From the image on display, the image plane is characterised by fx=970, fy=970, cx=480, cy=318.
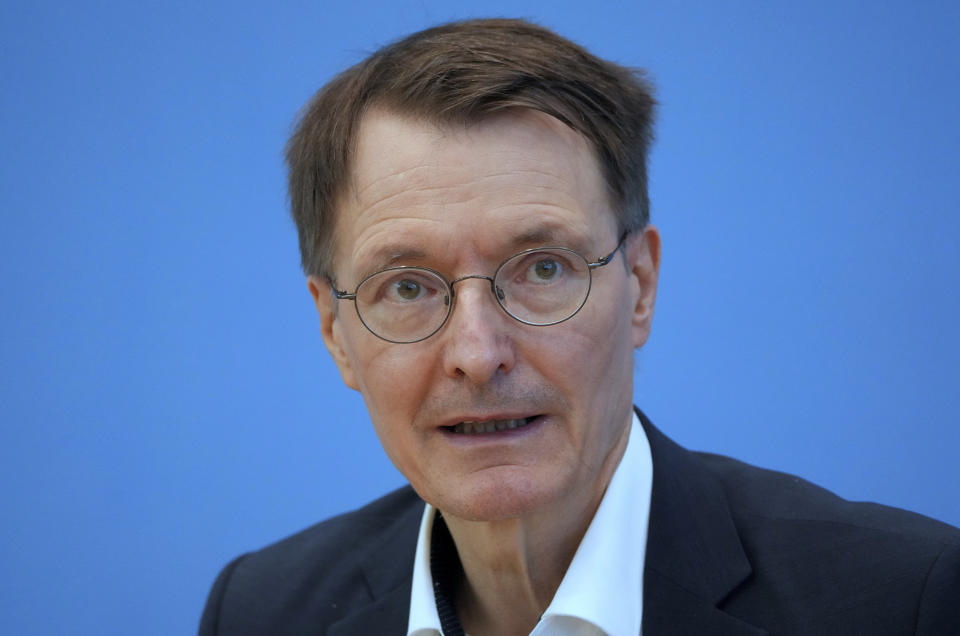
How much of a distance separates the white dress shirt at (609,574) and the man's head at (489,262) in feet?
0.19

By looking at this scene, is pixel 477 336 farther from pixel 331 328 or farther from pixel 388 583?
pixel 388 583

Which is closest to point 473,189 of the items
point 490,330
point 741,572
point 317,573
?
point 490,330

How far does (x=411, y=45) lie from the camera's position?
6.47 feet

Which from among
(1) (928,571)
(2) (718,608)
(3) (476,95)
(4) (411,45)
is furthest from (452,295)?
(1) (928,571)

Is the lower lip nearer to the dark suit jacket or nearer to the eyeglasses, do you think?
the eyeglasses

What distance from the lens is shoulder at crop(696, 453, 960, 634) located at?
66.8 inches

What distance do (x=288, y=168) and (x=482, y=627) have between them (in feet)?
3.62

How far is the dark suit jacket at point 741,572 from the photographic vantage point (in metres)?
1.72

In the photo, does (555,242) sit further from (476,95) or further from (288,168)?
(288,168)

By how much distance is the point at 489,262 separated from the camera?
1.75m

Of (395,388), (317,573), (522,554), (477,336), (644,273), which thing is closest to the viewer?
(477,336)

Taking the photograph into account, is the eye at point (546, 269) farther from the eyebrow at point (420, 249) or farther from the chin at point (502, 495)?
the chin at point (502, 495)

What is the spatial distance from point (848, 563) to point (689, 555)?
11.3 inches

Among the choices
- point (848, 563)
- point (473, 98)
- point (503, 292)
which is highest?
point (473, 98)
